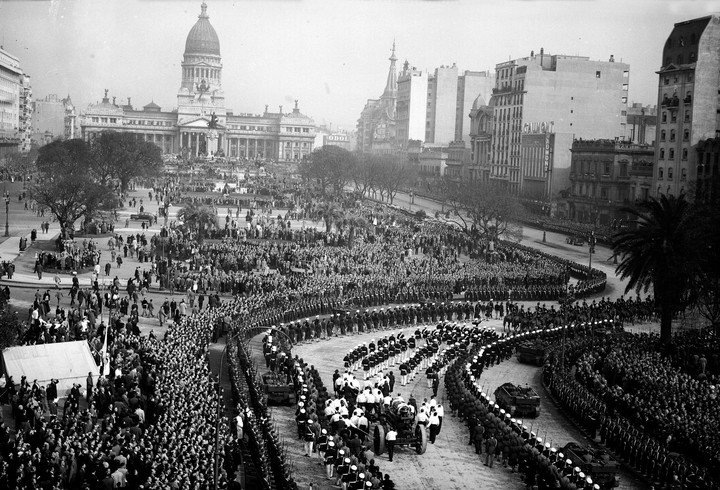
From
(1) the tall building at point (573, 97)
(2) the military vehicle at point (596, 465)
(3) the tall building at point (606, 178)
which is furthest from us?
(1) the tall building at point (573, 97)

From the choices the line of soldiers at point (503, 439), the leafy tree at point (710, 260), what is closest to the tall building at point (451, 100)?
the leafy tree at point (710, 260)

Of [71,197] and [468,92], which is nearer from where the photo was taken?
[71,197]

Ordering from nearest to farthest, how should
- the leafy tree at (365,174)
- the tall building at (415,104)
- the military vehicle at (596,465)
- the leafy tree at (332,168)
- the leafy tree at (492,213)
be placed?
the military vehicle at (596,465), the leafy tree at (492,213), the leafy tree at (332,168), the leafy tree at (365,174), the tall building at (415,104)

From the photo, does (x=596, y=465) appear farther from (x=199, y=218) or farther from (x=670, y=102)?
(x=670, y=102)

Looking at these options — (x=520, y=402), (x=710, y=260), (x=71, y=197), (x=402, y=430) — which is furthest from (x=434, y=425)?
(x=71, y=197)

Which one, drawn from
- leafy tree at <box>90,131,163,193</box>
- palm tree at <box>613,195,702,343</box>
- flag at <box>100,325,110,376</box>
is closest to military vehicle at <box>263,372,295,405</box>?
flag at <box>100,325,110,376</box>

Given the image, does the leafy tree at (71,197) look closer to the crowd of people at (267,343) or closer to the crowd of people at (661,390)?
the crowd of people at (267,343)
